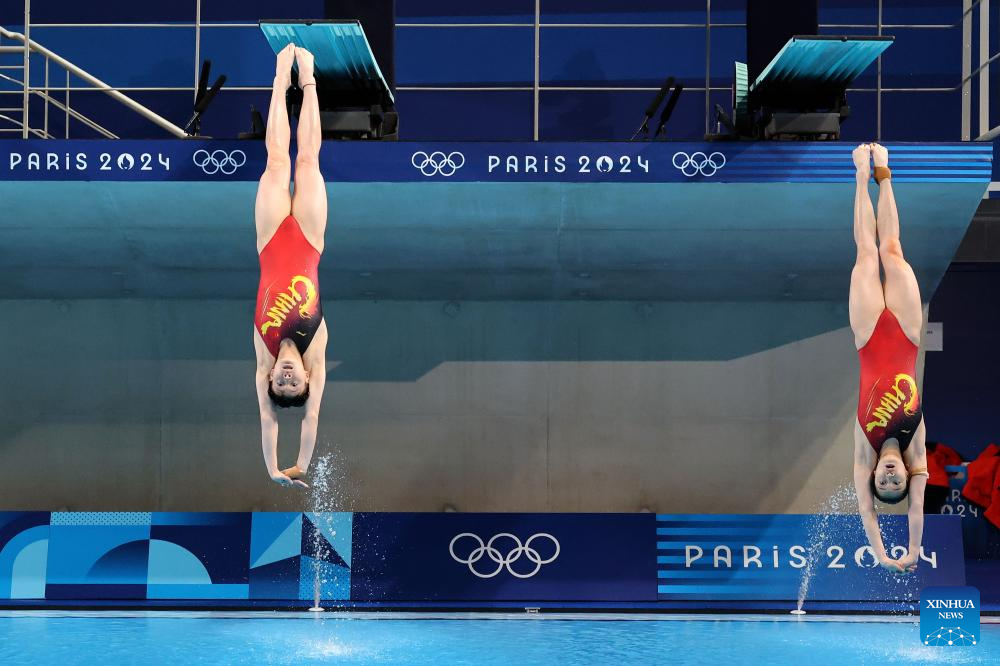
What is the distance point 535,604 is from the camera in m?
10.3

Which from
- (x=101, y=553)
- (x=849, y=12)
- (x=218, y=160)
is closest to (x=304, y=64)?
(x=218, y=160)

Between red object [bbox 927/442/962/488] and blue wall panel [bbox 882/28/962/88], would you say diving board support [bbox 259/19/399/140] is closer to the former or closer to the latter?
blue wall panel [bbox 882/28/962/88]

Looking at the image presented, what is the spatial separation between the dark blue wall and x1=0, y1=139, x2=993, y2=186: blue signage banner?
12.0 feet

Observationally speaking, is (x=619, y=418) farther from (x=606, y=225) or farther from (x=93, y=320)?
(x=93, y=320)

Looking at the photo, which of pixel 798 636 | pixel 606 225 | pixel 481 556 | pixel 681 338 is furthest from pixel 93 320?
pixel 798 636

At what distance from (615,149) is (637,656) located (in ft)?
14.1

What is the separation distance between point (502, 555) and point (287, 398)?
13.7ft

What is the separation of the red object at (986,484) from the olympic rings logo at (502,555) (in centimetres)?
631

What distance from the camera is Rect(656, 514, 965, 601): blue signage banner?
10.2 metres

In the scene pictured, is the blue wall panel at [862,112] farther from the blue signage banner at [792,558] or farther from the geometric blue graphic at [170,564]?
the geometric blue graphic at [170,564]

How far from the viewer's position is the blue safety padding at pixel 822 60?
8.05 m

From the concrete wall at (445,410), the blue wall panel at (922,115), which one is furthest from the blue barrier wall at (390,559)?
the blue wall panel at (922,115)

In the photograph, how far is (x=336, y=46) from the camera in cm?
Answer: 827

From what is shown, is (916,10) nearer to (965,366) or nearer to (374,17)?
(965,366)
